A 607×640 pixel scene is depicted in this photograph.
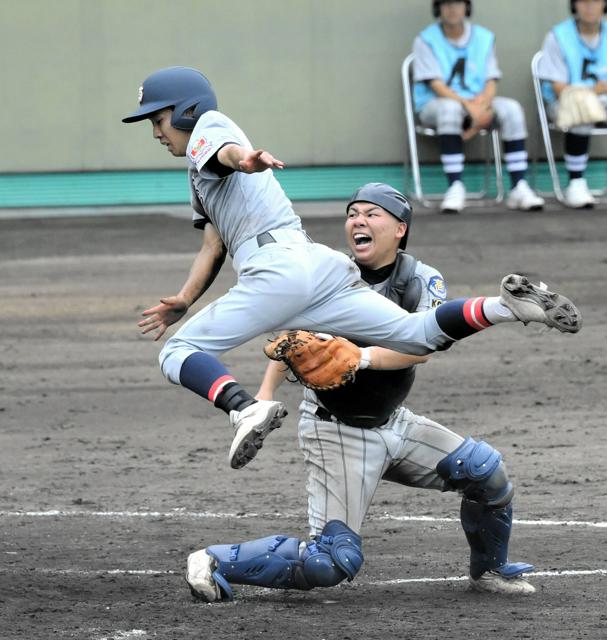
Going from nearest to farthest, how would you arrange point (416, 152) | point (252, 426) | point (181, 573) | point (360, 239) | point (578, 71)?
point (252, 426) → point (360, 239) → point (181, 573) → point (578, 71) → point (416, 152)

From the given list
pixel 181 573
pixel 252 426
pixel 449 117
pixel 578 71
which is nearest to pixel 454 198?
pixel 449 117

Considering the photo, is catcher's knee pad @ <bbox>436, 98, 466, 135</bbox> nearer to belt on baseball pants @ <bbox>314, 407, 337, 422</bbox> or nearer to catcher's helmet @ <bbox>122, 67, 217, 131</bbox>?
catcher's helmet @ <bbox>122, 67, 217, 131</bbox>

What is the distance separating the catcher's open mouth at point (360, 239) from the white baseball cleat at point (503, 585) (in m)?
1.35

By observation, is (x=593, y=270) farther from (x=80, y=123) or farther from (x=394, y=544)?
(x=394, y=544)

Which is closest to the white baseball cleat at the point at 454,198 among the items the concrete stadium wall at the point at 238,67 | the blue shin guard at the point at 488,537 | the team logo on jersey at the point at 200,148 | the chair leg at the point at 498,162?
the chair leg at the point at 498,162

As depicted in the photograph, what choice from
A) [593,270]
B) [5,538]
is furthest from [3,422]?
[593,270]

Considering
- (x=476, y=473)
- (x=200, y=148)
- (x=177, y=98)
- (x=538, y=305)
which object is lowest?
(x=476, y=473)

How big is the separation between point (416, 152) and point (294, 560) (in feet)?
30.7

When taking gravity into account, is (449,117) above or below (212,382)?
below

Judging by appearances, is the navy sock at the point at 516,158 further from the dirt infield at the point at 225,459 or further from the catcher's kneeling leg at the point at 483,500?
the catcher's kneeling leg at the point at 483,500

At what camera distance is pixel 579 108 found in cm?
1381

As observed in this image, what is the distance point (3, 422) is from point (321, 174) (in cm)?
618

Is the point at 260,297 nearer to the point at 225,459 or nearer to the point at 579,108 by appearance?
the point at 225,459

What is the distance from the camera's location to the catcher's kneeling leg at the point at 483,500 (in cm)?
545
